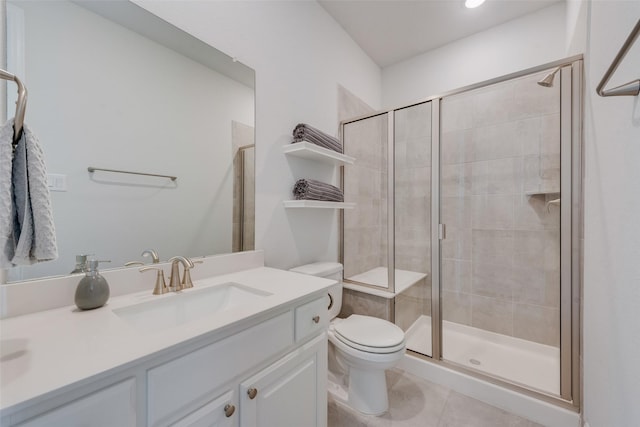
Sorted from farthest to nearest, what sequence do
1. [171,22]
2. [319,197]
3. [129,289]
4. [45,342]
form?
[319,197]
[171,22]
[129,289]
[45,342]

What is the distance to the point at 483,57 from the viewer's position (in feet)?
7.24

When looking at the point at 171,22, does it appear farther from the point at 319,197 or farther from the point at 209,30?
the point at 319,197

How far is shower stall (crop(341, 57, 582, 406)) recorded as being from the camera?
5.99ft

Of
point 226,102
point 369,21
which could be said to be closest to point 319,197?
point 226,102

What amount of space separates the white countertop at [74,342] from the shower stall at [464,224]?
1368 millimetres

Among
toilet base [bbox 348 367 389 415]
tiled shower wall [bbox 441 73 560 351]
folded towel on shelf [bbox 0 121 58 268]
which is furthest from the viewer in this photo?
tiled shower wall [bbox 441 73 560 351]

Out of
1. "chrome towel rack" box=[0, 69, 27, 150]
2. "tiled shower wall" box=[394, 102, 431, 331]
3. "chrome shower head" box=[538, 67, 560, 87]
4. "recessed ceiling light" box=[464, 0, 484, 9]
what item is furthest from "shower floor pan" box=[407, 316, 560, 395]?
"recessed ceiling light" box=[464, 0, 484, 9]

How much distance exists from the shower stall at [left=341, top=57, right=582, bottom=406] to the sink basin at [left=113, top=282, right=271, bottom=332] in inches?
45.0

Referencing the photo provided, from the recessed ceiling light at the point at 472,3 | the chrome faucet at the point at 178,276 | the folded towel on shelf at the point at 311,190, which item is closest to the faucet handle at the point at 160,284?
the chrome faucet at the point at 178,276

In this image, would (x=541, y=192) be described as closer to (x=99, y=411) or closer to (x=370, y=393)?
(x=370, y=393)

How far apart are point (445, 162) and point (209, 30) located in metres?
1.80

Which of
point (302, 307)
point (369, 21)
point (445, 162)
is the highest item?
point (369, 21)

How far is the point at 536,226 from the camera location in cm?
194

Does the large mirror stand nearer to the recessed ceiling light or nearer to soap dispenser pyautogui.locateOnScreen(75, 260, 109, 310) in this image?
soap dispenser pyautogui.locateOnScreen(75, 260, 109, 310)
